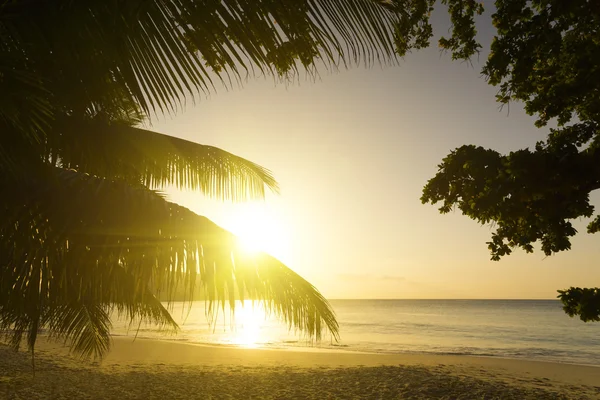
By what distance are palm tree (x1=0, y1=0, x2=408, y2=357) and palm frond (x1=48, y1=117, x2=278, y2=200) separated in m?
0.02

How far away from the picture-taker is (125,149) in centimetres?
539

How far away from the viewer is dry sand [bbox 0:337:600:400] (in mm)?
10961

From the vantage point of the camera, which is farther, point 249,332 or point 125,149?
point 249,332

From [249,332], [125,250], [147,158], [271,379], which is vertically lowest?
[249,332]

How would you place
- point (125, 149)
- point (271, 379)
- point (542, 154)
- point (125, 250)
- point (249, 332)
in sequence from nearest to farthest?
point (125, 250), point (125, 149), point (542, 154), point (271, 379), point (249, 332)

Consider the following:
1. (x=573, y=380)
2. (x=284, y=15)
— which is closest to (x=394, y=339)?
(x=573, y=380)

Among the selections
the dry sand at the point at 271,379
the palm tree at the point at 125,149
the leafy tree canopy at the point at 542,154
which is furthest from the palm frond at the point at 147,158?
the dry sand at the point at 271,379

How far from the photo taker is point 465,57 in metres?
8.54

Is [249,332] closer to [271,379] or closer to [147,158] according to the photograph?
[271,379]

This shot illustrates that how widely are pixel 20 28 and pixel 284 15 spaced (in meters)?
1.12

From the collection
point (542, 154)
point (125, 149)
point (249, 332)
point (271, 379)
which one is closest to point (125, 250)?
point (125, 149)

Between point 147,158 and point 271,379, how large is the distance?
9.61 meters

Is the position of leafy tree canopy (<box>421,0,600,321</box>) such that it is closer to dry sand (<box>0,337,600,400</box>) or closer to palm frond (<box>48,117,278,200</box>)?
palm frond (<box>48,117,278,200</box>)

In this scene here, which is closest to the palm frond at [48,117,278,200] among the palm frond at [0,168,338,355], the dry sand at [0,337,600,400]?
the palm frond at [0,168,338,355]
